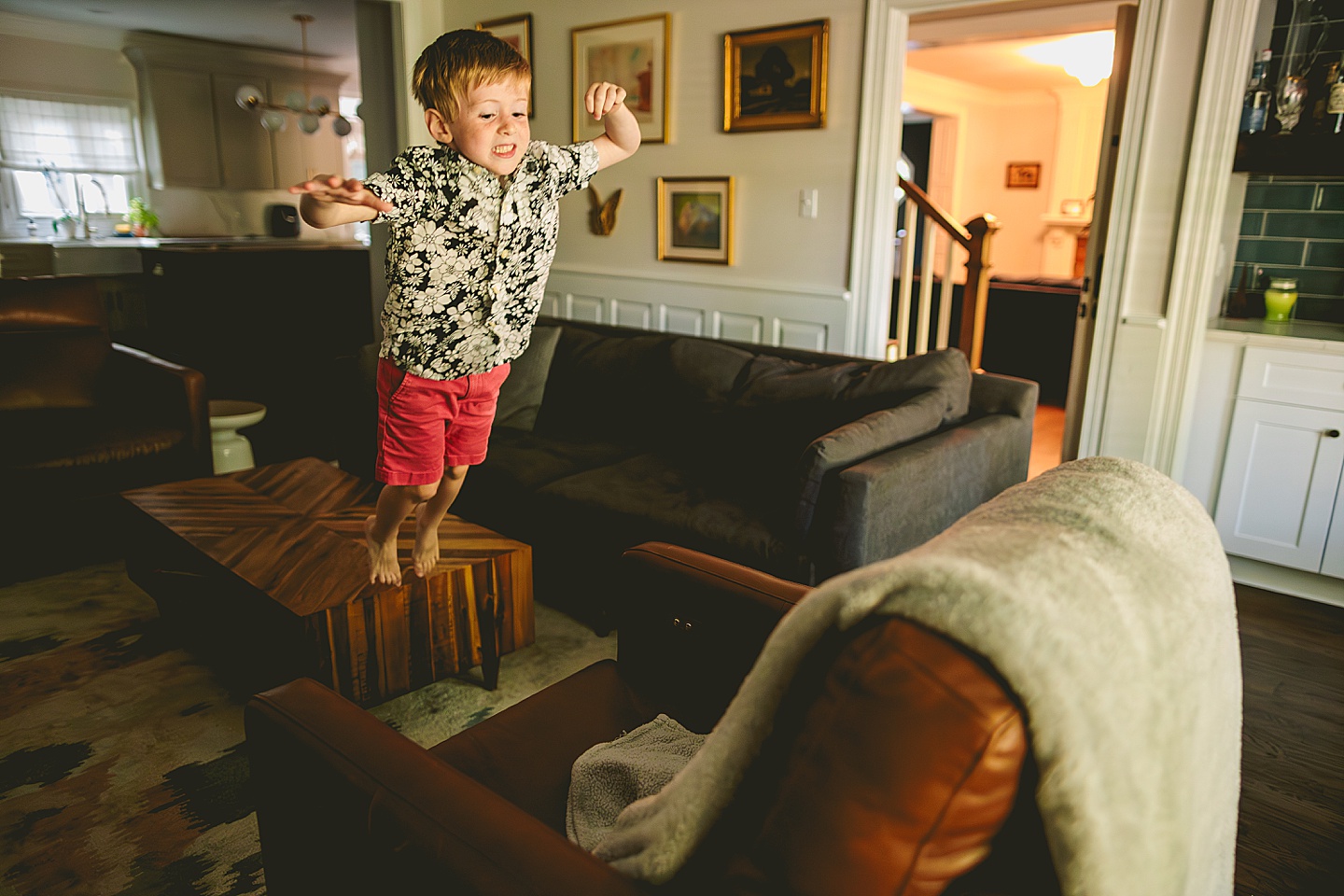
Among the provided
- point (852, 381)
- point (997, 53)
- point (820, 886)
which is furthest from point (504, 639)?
point (997, 53)

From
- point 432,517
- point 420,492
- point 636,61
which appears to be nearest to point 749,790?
point 420,492

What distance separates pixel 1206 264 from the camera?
10.1 feet

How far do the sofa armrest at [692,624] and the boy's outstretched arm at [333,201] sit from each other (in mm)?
770

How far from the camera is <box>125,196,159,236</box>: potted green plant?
8695mm

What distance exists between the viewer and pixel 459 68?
4.57 ft

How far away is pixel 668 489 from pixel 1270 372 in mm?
2179

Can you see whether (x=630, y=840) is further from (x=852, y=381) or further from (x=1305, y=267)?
(x=1305, y=267)

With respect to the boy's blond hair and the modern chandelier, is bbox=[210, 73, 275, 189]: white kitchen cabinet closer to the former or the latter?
the modern chandelier

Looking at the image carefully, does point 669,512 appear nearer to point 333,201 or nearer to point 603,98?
point 603,98

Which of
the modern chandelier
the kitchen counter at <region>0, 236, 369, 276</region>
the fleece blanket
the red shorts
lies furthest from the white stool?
the modern chandelier

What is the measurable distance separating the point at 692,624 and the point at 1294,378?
2.62 m

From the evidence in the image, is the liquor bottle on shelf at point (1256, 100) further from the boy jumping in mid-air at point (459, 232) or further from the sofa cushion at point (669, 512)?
the boy jumping in mid-air at point (459, 232)

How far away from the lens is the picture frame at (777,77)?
3.80 m

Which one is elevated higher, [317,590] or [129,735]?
[317,590]
